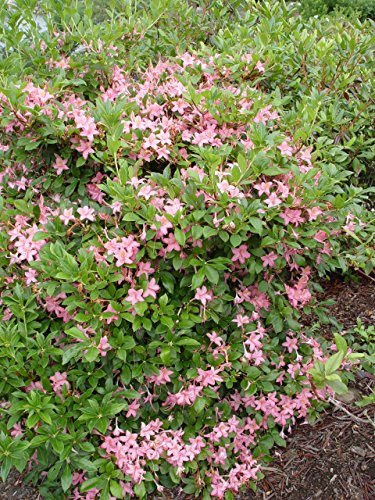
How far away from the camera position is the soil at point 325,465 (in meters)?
2.38

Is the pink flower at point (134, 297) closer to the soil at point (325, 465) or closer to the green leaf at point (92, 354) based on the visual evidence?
the green leaf at point (92, 354)

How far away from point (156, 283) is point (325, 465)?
1.10 m

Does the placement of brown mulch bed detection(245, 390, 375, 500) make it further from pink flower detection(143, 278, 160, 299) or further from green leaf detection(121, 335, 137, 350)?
pink flower detection(143, 278, 160, 299)

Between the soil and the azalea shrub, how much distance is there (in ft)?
0.28

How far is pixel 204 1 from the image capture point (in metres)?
3.51

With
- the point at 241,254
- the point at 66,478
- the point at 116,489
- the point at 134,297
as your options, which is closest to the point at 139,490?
the point at 116,489

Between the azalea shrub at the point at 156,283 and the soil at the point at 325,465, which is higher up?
the azalea shrub at the point at 156,283

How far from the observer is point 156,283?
7.40 feet

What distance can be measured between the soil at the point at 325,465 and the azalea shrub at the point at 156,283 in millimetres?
87

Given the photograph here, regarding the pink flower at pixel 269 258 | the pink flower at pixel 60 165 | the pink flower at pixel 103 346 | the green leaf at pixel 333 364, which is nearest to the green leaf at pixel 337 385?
the green leaf at pixel 333 364

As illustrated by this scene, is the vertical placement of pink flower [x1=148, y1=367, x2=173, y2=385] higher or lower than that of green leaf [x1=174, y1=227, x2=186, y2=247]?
lower

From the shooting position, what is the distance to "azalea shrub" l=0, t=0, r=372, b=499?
2115 mm

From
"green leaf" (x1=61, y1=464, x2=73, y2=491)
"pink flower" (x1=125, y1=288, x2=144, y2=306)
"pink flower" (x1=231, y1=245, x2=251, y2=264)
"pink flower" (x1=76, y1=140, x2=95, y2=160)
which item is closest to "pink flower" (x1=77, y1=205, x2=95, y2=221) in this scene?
"pink flower" (x1=76, y1=140, x2=95, y2=160)

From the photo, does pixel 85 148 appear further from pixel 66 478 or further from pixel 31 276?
pixel 66 478
